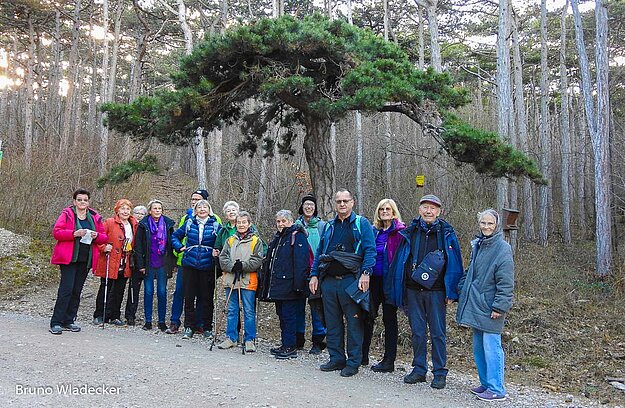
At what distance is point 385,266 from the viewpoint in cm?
526

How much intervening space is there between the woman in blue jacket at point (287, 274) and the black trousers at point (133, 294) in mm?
2104

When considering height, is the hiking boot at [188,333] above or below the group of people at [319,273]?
below

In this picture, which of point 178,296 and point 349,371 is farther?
point 178,296

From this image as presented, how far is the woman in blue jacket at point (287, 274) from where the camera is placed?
5.72 m

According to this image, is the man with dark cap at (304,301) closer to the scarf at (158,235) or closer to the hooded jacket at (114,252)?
the scarf at (158,235)

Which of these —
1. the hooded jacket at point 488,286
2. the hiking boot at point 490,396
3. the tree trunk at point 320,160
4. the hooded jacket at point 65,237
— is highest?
the tree trunk at point 320,160

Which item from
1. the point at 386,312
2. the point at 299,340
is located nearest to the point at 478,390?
the point at 386,312

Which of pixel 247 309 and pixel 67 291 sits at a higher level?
pixel 67 291

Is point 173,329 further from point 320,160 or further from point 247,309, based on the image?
point 320,160

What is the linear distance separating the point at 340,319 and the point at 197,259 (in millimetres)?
2133

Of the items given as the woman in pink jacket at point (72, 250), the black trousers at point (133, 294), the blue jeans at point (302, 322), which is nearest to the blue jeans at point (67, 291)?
the woman in pink jacket at point (72, 250)

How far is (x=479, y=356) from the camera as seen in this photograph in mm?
4793

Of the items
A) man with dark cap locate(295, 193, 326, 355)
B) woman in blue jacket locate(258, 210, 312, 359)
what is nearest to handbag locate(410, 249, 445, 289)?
woman in blue jacket locate(258, 210, 312, 359)

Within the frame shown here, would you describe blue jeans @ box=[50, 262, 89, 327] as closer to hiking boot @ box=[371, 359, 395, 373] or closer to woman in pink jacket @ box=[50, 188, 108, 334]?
woman in pink jacket @ box=[50, 188, 108, 334]
